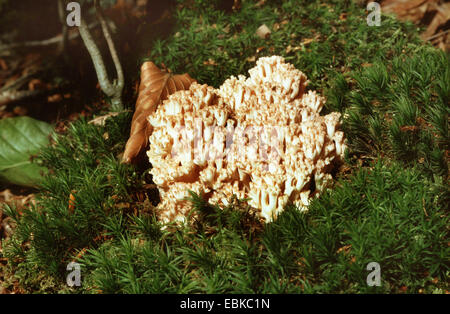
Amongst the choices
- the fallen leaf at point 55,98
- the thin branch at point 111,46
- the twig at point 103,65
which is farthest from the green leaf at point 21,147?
the thin branch at point 111,46

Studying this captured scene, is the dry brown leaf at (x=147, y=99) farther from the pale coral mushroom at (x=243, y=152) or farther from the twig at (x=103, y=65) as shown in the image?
the twig at (x=103, y=65)

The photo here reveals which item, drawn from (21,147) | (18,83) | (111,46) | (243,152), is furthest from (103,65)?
(243,152)

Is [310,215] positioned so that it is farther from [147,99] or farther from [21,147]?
[21,147]

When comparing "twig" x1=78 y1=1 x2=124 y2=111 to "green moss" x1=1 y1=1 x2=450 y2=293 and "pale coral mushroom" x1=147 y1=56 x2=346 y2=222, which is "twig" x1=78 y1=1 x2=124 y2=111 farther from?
"pale coral mushroom" x1=147 y1=56 x2=346 y2=222

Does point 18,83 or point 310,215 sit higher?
point 18,83

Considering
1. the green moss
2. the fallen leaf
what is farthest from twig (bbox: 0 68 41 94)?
the green moss
